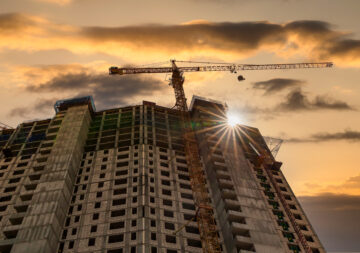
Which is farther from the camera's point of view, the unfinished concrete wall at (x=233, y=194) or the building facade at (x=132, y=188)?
the unfinished concrete wall at (x=233, y=194)

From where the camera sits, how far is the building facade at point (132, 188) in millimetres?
56375

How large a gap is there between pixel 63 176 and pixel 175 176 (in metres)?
23.2

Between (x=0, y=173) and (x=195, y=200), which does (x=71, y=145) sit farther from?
(x=195, y=200)

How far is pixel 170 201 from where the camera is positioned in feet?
210

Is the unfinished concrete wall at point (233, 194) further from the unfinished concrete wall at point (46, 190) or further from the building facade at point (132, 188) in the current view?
the unfinished concrete wall at point (46, 190)

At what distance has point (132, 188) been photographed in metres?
65.1

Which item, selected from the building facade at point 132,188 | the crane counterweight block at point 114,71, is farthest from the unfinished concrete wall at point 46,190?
the crane counterweight block at point 114,71

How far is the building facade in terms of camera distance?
185 feet

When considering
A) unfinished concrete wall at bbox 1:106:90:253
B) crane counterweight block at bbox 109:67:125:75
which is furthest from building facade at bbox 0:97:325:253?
crane counterweight block at bbox 109:67:125:75

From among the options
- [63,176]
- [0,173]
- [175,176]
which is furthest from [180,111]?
[0,173]

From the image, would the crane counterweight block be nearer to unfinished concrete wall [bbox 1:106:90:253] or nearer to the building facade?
the building facade

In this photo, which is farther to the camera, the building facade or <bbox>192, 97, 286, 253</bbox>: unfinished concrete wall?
<bbox>192, 97, 286, 253</bbox>: unfinished concrete wall

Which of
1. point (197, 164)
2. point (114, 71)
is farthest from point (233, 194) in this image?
point (114, 71)

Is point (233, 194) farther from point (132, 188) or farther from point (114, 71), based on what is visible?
point (114, 71)
